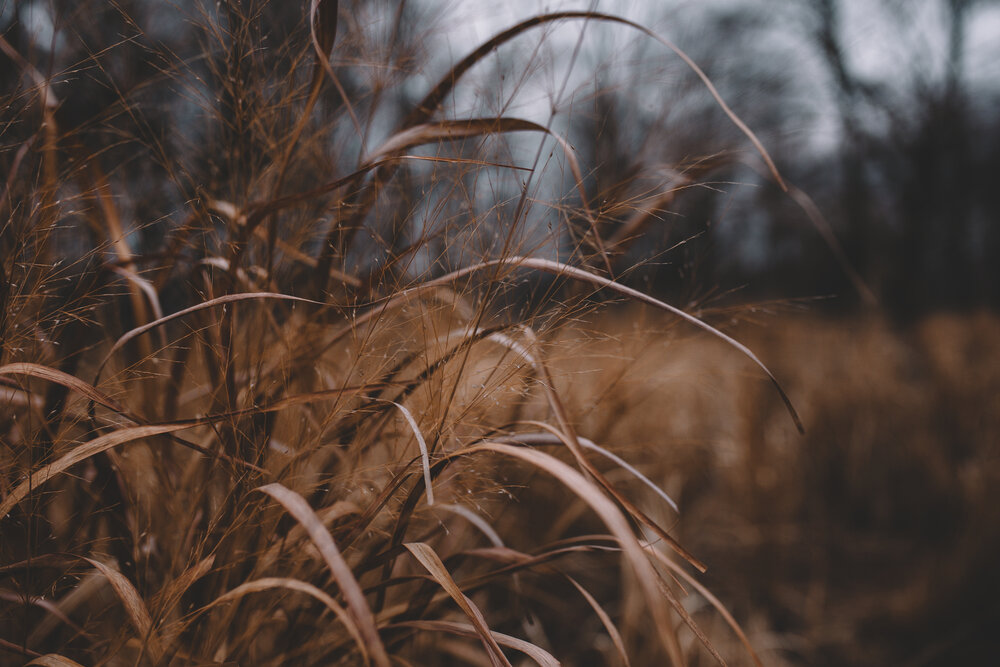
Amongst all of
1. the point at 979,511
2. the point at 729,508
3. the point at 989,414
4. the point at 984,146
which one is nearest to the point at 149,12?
the point at 729,508

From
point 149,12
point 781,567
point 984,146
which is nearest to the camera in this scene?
point 149,12

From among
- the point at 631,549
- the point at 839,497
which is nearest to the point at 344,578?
the point at 631,549

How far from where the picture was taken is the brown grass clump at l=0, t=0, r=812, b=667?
14.7 inches

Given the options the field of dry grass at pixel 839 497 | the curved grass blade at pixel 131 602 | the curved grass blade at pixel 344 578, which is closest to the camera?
the curved grass blade at pixel 344 578

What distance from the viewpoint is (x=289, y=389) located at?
20.1 inches

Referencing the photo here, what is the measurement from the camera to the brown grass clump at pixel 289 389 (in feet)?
1.22

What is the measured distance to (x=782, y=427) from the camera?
1.57 meters

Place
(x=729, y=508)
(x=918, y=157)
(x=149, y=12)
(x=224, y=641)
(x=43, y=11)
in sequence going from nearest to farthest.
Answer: (x=224, y=641)
(x=43, y=11)
(x=149, y=12)
(x=729, y=508)
(x=918, y=157)

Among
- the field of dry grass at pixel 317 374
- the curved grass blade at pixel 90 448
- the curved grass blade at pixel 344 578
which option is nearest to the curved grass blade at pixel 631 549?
the field of dry grass at pixel 317 374

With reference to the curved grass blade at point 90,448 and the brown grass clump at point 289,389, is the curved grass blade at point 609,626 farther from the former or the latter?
the curved grass blade at point 90,448

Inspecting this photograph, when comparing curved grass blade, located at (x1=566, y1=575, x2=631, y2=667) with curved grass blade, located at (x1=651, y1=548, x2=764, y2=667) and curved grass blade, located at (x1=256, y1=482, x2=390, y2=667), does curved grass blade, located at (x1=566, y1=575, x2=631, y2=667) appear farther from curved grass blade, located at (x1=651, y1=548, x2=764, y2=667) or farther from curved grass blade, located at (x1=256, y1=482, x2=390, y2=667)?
curved grass blade, located at (x1=256, y1=482, x2=390, y2=667)

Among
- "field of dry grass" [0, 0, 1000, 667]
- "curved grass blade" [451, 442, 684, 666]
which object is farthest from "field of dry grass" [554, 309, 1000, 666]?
"curved grass blade" [451, 442, 684, 666]

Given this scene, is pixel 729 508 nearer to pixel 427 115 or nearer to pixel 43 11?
pixel 427 115

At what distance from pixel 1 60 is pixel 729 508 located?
1.63 m
